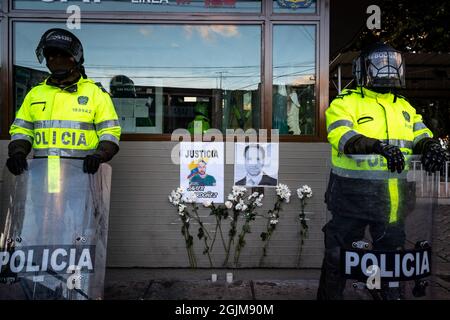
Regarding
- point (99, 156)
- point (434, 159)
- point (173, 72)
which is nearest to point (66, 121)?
point (99, 156)

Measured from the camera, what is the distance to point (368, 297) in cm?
303

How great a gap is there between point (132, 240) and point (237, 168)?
4.81 feet

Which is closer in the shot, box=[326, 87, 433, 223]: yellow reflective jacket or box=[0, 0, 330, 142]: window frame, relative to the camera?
box=[326, 87, 433, 223]: yellow reflective jacket

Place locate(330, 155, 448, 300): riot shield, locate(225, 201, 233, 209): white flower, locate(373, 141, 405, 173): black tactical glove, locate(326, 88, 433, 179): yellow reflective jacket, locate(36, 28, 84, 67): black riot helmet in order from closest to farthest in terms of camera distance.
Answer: locate(373, 141, 405, 173): black tactical glove → locate(330, 155, 448, 300): riot shield → locate(326, 88, 433, 179): yellow reflective jacket → locate(36, 28, 84, 67): black riot helmet → locate(225, 201, 233, 209): white flower

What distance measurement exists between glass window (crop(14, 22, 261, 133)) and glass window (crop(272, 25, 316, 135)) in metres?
0.22

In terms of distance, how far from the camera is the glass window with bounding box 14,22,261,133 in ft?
17.0

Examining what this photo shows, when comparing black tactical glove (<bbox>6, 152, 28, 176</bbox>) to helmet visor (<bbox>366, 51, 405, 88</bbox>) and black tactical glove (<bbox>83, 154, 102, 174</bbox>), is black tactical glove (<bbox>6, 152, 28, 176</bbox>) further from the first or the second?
helmet visor (<bbox>366, 51, 405, 88</bbox>)

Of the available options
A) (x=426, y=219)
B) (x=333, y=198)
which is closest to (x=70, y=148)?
(x=333, y=198)

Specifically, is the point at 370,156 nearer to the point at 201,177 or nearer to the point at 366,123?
the point at 366,123

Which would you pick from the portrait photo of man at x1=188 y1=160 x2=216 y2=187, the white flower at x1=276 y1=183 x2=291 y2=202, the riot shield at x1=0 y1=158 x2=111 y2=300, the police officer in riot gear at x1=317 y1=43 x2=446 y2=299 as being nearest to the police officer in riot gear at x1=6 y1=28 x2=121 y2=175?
the riot shield at x1=0 y1=158 x2=111 y2=300

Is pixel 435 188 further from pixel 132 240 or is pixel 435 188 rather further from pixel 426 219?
pixel 132 240

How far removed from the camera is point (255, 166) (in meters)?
5.12

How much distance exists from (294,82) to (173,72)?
1.43 meters

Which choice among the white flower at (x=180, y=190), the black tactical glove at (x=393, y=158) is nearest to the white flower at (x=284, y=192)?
the white flower at (x=180, y=190)
